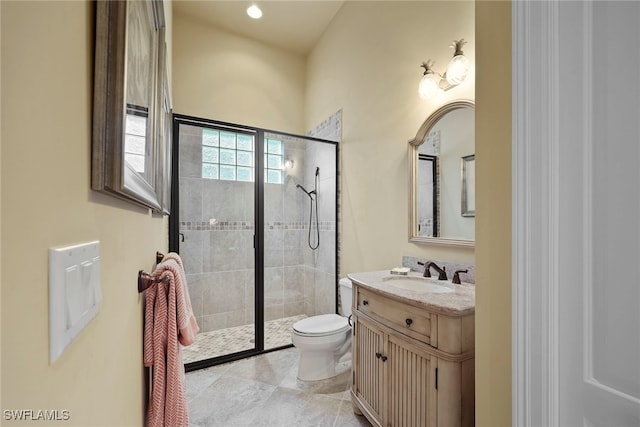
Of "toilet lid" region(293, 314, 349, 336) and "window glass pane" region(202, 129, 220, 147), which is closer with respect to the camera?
"toilet lid" region(293, 314, 349, 336)

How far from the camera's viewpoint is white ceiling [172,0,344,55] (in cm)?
273

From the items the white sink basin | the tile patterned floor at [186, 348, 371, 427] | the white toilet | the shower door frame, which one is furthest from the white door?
the shower door frame

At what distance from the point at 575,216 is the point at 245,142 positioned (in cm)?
247

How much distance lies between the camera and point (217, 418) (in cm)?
171

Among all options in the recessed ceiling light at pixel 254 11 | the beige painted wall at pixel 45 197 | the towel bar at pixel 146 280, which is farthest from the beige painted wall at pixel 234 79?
the beige painted wall at pixel 45 197

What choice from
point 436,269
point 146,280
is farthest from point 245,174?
point 146,280

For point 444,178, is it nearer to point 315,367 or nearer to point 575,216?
point 575,216

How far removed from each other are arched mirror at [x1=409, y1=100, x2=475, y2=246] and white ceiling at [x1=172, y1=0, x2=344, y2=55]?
6.09ft

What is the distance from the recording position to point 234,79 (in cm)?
314

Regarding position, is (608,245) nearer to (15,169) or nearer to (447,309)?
(447,309)

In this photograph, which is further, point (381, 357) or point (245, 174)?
point (245, 174)

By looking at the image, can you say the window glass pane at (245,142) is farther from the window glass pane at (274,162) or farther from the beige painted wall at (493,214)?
the beige painted wall at (493,214)

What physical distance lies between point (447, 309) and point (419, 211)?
3.00ft

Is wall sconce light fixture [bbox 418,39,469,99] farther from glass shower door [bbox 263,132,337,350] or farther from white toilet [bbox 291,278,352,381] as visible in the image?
white toilet [bbox 291,278,352,381]
